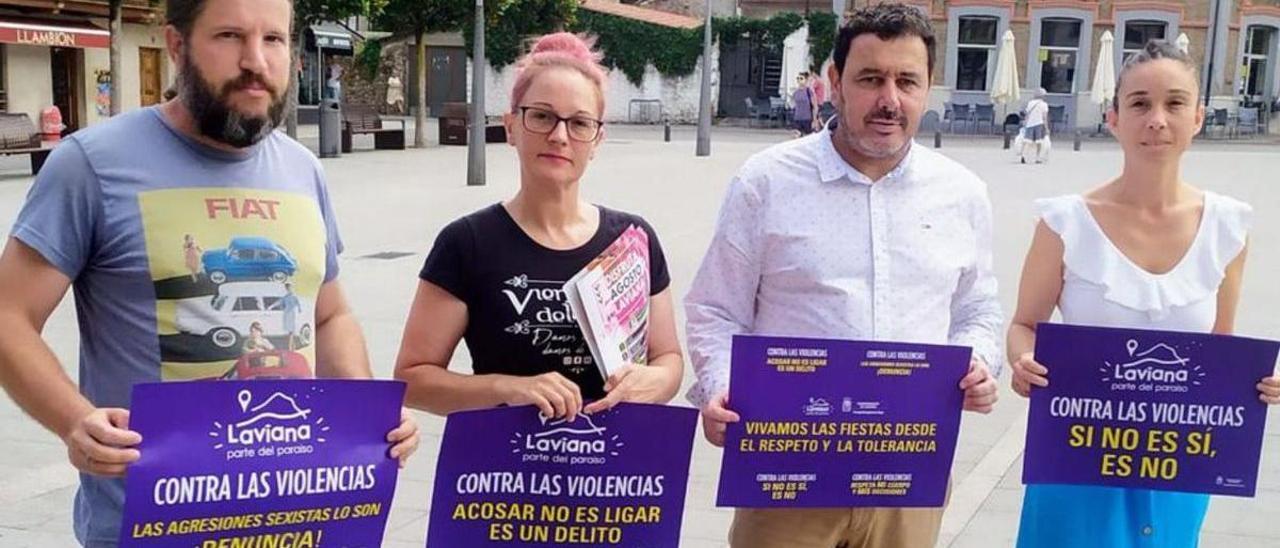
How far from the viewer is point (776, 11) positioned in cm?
4866

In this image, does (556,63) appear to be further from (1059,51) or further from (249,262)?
(1059,51)

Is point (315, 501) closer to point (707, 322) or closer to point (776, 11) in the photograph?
point (707, 322)

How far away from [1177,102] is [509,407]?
184 cm

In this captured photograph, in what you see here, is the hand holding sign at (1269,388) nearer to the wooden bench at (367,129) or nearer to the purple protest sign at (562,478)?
the purple protest sign at (562,478)

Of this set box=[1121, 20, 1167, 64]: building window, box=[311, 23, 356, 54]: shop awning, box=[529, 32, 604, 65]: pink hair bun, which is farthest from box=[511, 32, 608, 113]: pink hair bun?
box=[1121, 20, 1167, 64]: building window

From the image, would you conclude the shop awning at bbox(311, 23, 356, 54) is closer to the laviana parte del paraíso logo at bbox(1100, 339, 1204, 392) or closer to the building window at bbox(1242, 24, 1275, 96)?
the building window at bbox(1242, 24, 1275, 96)

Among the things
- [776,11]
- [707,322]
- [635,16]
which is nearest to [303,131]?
[635,16]

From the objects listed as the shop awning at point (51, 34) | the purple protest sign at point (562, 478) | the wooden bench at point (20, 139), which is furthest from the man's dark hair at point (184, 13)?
the shop awning at point (51, 34)

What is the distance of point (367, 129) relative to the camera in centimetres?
2766

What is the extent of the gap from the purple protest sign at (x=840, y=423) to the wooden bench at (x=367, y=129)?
78.6ft

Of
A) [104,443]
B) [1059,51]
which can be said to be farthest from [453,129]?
[104,443]

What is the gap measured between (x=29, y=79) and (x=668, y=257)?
20.3 meters

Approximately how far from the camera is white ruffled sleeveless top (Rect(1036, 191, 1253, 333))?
10.5ft

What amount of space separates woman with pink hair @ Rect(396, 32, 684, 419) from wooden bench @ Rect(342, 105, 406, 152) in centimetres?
2380
